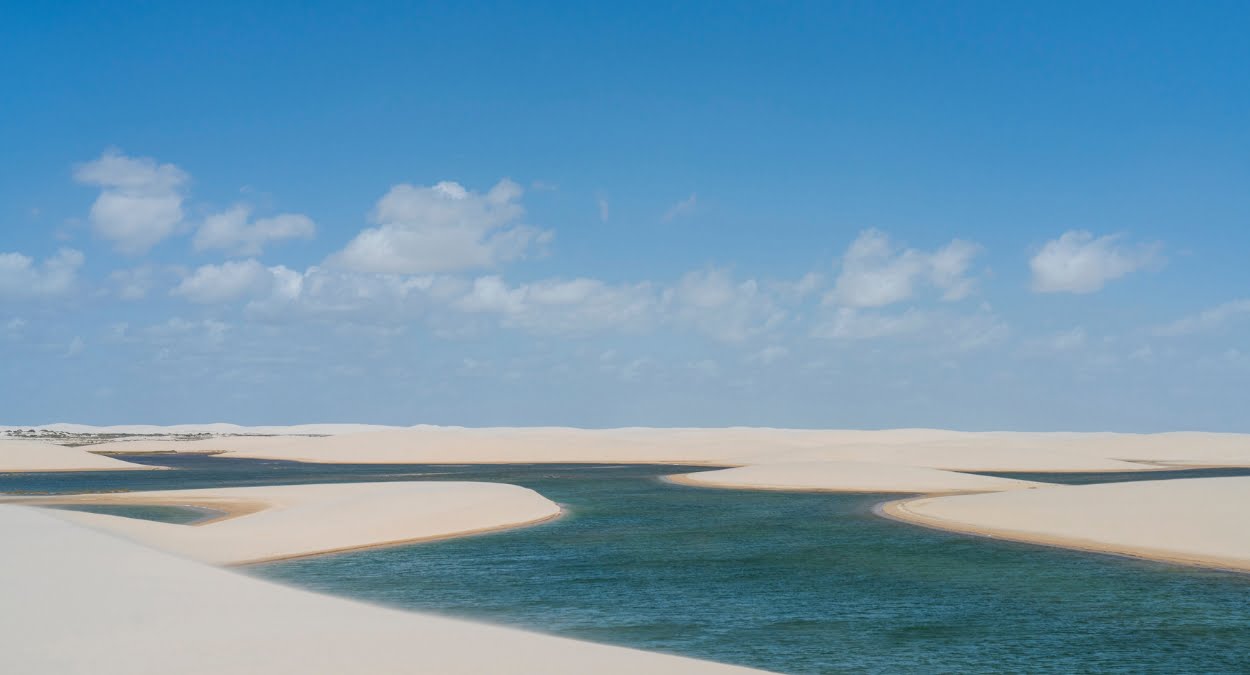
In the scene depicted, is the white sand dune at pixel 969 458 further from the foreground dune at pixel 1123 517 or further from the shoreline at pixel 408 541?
the shoreline at pixel 408 541

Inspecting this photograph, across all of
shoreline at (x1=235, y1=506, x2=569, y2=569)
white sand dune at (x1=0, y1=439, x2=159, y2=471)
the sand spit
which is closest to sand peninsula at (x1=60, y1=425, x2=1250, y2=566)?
shoreline at (x1=235, y1=506, x2=569, y2=569)

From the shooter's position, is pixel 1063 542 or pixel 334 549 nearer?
pixel 334 549

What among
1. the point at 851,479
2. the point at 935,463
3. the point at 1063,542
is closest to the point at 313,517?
the point at 1063,542

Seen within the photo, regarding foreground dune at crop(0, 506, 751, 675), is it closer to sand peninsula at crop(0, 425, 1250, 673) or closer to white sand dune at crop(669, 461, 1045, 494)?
sand peninsula at crop(0, 425, 1250, 673)

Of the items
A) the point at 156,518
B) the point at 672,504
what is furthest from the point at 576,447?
the point at 156,518

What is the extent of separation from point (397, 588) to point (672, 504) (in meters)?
22.8

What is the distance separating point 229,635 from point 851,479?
43601 millimetres

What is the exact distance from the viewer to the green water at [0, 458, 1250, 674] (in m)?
15.4

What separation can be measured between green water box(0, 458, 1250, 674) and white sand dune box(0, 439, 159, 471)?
5615 cm

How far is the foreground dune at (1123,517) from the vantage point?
84.8 feet

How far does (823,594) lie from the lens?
67.1 feet

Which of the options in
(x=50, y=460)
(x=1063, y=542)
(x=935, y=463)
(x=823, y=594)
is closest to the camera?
(x=823, y=594)

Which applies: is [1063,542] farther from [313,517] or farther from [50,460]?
[50,460]

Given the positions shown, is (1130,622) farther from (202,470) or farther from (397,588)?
(202,470)
